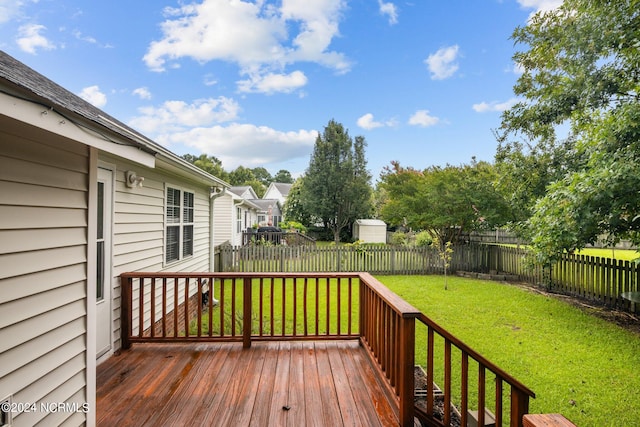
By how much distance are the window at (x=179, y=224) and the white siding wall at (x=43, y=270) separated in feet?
10.3

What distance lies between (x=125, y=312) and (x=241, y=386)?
1.76 metres

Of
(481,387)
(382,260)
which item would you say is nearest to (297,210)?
(382,260)

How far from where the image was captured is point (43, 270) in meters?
1.62

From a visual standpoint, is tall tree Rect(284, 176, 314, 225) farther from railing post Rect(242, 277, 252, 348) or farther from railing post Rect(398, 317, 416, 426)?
railing post Rect(398, 317, 416, 426)

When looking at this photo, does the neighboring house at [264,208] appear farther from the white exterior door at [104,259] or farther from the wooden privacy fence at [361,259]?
the white exterior door at [104,259]

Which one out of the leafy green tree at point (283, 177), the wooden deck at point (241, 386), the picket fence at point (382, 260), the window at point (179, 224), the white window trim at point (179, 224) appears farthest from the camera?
the leafy green tree at point (283, 177)

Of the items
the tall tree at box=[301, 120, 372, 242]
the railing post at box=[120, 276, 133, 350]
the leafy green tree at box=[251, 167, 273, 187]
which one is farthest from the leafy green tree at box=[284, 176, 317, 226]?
the leafy green tree at box=[251, 167, 273, 187]

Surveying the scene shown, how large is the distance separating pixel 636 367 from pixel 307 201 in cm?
1908

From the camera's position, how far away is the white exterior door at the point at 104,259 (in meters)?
3.14

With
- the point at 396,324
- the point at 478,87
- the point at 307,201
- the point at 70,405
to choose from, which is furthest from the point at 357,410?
the point at 307,201

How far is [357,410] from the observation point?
2.33m

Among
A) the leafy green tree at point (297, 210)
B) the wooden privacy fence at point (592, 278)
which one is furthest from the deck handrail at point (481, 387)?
the leafy green tree at point (297, 210)

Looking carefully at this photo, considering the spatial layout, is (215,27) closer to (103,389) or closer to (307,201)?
(103,389)

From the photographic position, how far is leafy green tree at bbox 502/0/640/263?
15.0ft
